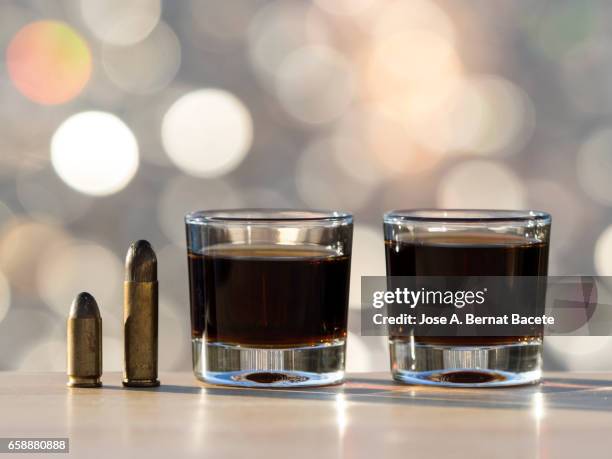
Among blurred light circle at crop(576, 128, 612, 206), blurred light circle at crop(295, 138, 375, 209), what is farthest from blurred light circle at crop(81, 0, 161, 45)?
blurred light circle at crop(576, 128, 612, 206)

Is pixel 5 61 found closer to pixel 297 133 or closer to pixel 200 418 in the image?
pixel 297 133

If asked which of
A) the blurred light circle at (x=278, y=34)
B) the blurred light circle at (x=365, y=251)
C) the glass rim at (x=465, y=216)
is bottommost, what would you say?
the glass rim at (x=465, y=216)

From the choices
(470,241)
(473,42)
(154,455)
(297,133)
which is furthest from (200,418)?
(297,133)

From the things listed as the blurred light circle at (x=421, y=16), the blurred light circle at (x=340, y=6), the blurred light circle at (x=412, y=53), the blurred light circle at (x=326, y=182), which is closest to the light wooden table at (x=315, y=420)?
the blurred light circle at (x=340, y=6)

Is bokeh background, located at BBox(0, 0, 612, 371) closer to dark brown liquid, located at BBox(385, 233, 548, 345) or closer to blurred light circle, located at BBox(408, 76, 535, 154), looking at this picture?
blurred light circle, located at BBox(408, 76, 535, 154)

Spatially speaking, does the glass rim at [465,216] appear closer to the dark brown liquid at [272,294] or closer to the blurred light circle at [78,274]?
the dark brown liquid at [272,294]
